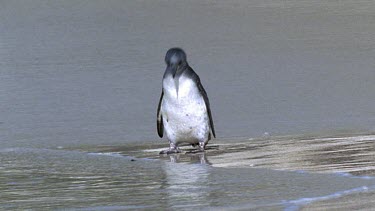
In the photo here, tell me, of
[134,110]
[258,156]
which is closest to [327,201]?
[258,156]

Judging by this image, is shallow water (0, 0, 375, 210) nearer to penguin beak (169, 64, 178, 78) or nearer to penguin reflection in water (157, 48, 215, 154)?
penguin reflection in water (157, 48, 215, 154)

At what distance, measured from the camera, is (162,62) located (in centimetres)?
1325

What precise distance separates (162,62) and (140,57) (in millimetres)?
375

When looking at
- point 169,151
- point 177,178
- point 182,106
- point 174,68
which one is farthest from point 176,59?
point 177,178

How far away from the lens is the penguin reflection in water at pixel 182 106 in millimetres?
8500

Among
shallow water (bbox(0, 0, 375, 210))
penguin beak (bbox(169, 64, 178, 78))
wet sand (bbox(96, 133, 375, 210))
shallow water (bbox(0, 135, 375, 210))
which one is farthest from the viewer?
penguin beak (bbox(169, 64, 178, 78))

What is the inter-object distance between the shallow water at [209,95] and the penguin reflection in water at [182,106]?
0.21 metres

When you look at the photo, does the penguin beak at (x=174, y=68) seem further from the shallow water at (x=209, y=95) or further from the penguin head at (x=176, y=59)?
the shallow water at (x=209, y=95)

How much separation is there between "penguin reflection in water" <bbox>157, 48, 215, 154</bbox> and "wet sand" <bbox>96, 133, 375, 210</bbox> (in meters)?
0.12

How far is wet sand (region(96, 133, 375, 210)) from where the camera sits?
579cm

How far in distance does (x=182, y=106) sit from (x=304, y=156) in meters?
1.21

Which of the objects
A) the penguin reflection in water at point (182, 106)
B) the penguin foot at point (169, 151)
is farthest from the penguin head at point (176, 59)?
the penguin foot at point (169, 151)

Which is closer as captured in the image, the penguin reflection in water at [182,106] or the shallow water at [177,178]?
the shallow water at [177,178]

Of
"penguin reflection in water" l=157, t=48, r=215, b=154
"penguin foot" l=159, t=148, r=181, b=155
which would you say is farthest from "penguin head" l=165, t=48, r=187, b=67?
"penguin foot" l=159, t=148, r=181, b=155
